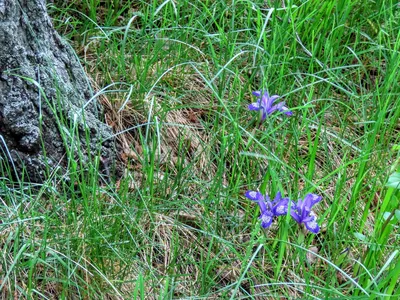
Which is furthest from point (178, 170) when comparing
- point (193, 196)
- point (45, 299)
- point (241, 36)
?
point (241, 36)

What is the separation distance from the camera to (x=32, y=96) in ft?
7.05

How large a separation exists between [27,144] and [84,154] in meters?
0.20

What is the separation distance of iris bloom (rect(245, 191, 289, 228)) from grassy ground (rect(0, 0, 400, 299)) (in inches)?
1.7

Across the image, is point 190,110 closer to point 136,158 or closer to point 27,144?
point 136,158

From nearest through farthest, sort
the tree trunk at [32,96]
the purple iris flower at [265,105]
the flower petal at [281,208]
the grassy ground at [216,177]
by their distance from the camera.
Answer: the grassy ground at [216,177] → the flower petal at [281,208] → the tree trunk at [32,96] → the purple iris flower at [265,105]

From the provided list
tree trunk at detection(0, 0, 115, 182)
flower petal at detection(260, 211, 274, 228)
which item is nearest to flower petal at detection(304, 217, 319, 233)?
flower petal at detection(260, 211, 274, 228)

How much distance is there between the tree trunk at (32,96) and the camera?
2082mm

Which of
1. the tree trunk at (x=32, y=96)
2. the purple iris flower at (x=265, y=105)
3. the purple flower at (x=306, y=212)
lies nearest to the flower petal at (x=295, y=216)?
the purple flower at (x=306, y=212)

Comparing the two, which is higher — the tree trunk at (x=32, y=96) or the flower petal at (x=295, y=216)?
the tree trunk at (x=32, y=96)

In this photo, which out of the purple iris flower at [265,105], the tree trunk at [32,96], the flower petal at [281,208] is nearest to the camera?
the flower petal at [281,208]

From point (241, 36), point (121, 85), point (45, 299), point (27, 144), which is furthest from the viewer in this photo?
point (241, 36)

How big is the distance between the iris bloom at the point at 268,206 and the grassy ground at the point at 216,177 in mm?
44

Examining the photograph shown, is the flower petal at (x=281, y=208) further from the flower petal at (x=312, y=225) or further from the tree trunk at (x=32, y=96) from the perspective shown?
the tree trunk at (x=32, y=96)

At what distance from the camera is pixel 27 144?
84.0 inches
